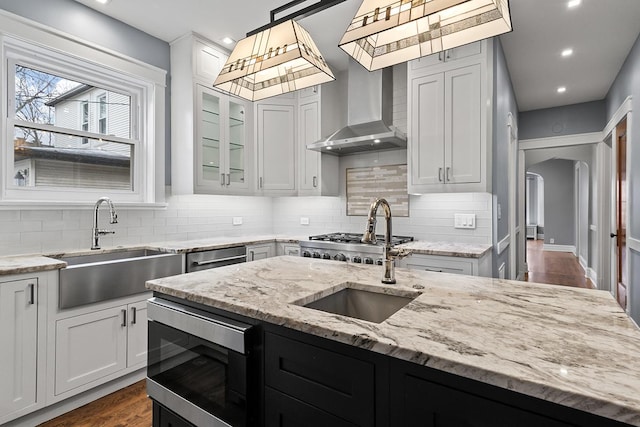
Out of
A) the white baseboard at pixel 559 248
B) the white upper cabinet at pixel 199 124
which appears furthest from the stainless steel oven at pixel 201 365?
the white baseboard at pixel 559 248

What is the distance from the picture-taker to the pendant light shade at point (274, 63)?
5.13 ft

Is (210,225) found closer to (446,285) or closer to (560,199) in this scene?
(446,285)

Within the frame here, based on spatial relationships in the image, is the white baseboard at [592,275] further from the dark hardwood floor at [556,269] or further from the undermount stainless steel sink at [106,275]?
the undermount stainless steel sink at [106,275]

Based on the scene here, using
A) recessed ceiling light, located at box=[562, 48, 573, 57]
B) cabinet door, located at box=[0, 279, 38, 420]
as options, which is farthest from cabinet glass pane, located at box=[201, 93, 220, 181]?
recessed ceiling light, located at box=[562, 48, 573, 57]

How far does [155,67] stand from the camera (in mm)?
3229

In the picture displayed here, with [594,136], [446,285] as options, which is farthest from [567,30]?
[446,285]

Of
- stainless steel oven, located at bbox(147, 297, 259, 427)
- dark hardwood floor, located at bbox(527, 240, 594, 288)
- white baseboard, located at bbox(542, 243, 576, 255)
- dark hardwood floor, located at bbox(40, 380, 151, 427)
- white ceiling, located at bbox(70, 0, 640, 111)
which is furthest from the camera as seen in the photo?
white baseboard, located at bbox(542, 243, 576, 255)

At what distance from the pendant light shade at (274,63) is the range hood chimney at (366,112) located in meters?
1.33

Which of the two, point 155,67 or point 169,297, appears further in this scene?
point 155,67

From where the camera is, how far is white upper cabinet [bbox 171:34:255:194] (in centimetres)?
324

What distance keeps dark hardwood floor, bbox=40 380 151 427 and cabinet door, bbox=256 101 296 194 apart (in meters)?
2.30

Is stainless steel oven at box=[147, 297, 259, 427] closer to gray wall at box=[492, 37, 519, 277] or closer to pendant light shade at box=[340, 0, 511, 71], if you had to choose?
pendant light shade at box=[340, 0, 511, 71]

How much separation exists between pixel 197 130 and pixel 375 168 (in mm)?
1887

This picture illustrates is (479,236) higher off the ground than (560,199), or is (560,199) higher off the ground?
(560,199)
